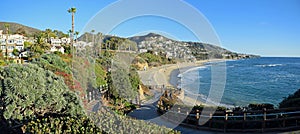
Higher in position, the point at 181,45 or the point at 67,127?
the point at 181,45

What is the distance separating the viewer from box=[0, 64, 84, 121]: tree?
4734 mm

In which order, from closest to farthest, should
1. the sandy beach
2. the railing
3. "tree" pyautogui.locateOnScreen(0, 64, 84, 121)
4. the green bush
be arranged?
1. the green bush
2. "tree" pyautogui.locateOnScreen(0, 64, 84, 121)
3. the railing
4. the sandy beach

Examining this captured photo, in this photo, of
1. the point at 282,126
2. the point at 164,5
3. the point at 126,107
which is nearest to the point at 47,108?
the point at 164,5

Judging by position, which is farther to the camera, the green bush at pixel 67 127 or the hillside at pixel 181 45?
the hillside at pixel 181 45

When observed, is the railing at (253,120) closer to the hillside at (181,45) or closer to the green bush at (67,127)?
A: the hillside at (181,45)

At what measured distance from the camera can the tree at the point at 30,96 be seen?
186 inches

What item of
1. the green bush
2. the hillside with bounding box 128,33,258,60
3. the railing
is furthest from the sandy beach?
the green bush

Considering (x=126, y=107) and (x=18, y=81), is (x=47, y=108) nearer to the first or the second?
(x=18, y=81)

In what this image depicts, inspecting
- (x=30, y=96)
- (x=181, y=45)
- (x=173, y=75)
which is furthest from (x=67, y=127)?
(x=173, y=75)

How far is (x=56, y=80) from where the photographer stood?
212 inches

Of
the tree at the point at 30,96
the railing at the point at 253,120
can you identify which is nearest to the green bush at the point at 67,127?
the tree at the point at 30,96

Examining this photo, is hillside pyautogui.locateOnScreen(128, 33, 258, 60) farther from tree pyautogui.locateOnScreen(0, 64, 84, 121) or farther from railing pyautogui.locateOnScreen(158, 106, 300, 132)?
tree pyautogui.locateOnScreen(0, 64, 84, 121)

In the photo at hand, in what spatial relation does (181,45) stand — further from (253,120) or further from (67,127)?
(67,127)

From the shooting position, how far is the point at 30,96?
4828 mm
